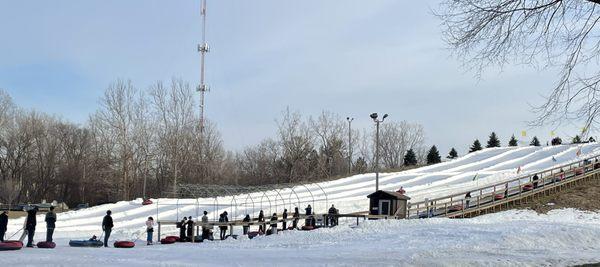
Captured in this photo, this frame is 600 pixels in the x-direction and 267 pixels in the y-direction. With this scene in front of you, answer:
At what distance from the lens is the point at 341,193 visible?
162ft

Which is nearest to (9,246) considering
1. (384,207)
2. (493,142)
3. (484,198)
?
(384,207)

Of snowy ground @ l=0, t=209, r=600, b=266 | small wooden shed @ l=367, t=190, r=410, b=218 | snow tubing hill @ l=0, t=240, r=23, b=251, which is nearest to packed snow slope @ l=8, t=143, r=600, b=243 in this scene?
small wooden shed @ l=367, t=190, r=410, b=218

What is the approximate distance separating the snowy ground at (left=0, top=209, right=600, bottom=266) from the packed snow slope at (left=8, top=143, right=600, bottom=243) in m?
11.2

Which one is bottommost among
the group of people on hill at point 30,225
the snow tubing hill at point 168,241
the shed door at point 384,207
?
the snow tubing hill at point 168,241

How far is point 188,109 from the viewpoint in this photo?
258 ft

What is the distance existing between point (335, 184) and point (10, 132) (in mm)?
42806

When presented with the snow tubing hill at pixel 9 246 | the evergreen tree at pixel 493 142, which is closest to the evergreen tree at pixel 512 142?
the evergreen tree at pixel 493 142

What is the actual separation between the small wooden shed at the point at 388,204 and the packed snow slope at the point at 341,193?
20.6 feet

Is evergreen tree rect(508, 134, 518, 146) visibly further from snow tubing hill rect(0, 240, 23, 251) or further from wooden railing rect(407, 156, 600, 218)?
snow tubing hill rect(0, 240, 23, 251)

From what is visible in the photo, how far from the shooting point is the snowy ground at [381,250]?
13.7 metres

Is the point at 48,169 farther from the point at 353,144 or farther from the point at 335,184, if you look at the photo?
the point at 353,144

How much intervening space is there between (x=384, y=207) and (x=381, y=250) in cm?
1479

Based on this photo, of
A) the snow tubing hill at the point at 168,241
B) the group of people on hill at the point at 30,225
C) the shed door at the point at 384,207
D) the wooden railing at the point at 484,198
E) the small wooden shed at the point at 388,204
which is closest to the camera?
the group of people on hill at the point at 30,225

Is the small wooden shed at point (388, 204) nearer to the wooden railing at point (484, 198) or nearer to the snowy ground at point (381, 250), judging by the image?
the wooden railing at point (484, 198)
